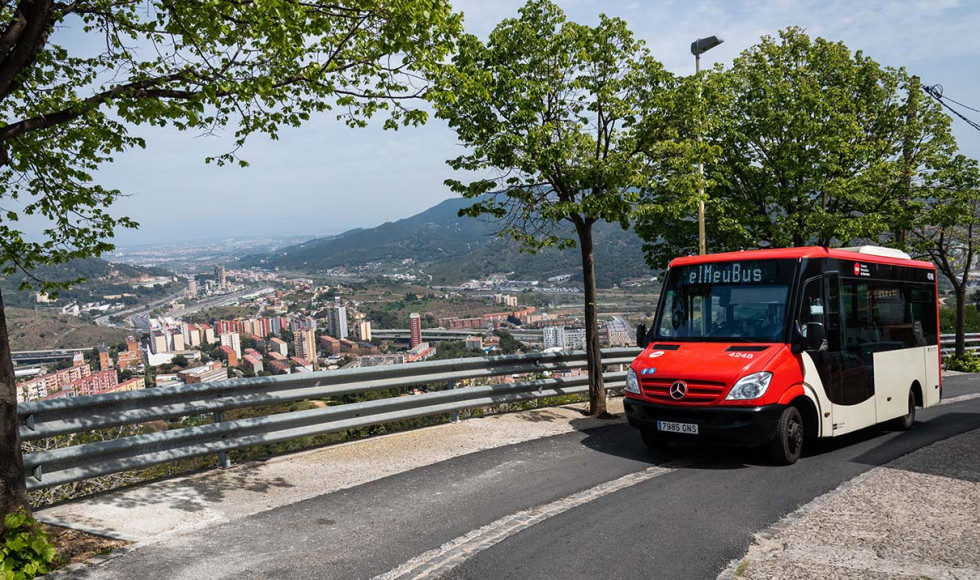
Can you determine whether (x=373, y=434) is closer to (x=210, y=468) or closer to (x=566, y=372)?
(x=210, y=468)

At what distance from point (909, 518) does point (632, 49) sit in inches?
314

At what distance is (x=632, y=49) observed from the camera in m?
11.3

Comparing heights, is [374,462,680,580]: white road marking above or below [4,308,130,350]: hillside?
below

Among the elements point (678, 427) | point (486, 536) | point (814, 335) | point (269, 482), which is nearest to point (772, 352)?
point (814, 335)

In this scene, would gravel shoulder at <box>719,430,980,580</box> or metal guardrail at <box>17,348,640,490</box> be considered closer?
gravel shoulder at <box>719,430,980,580</box>

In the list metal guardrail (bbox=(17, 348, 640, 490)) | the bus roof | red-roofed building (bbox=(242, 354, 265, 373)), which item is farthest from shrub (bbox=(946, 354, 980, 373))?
red-roofed building (bbox=(242, 354, 265, 373))

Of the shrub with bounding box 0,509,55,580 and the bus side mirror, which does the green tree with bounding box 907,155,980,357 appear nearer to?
the bus side mirror

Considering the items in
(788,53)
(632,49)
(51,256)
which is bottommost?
(51,256)

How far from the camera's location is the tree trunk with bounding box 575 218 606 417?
11.6 meters

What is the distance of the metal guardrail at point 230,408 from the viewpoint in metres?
6.20

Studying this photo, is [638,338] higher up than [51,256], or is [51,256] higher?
[51,256]

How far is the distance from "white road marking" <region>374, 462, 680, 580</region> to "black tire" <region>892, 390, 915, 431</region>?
5.65 meters

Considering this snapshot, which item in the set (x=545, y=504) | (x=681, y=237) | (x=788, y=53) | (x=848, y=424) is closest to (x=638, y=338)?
(x=848, y=424)

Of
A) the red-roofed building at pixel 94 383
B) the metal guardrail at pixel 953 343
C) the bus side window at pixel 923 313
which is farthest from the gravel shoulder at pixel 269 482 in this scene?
the metal guardrail at pixel 953 343
